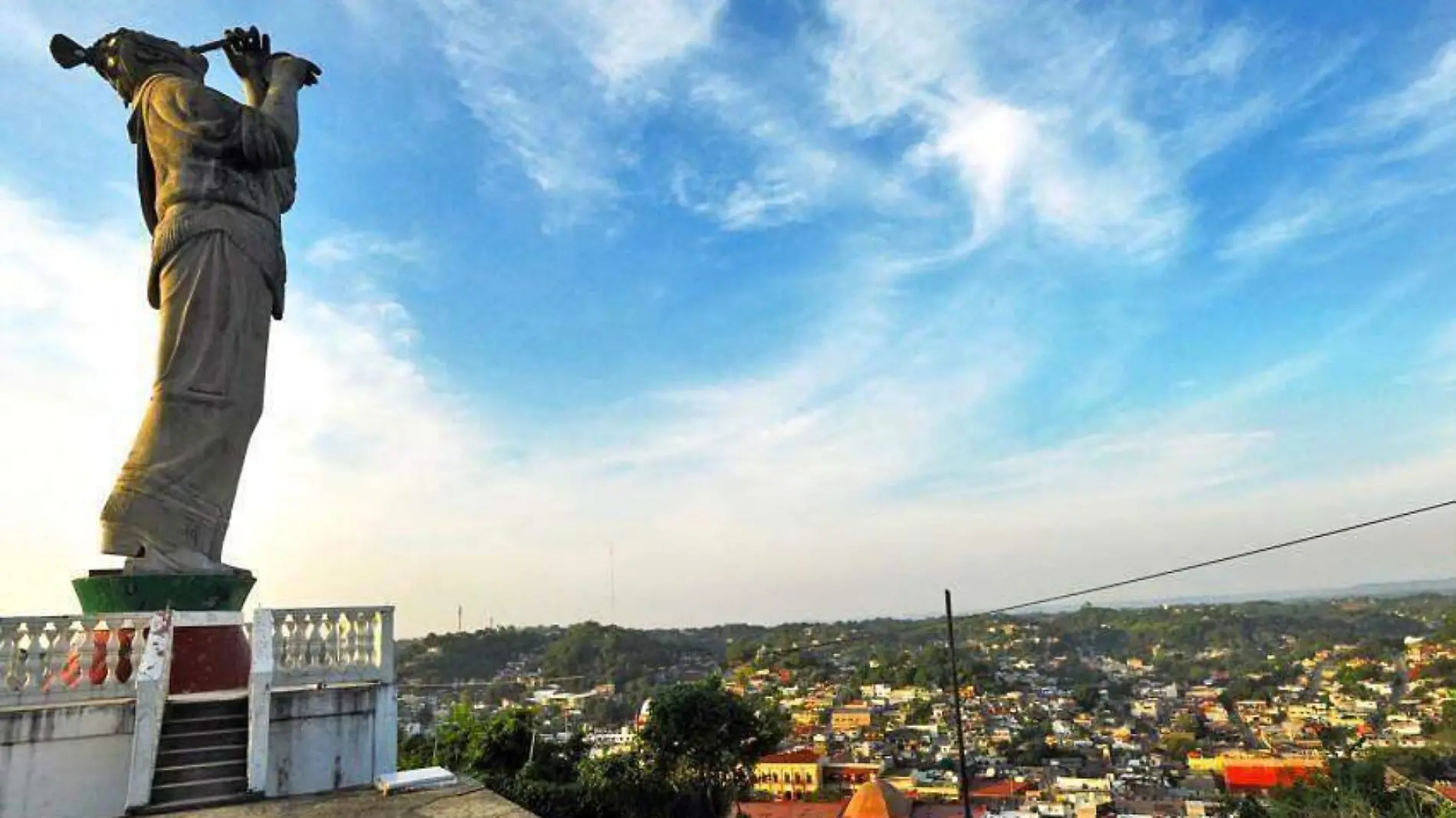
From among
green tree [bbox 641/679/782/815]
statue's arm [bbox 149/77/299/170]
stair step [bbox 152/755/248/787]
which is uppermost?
statue's arm [bbox 149/77/299/170]

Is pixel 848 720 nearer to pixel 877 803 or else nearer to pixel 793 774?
pixel 793 774

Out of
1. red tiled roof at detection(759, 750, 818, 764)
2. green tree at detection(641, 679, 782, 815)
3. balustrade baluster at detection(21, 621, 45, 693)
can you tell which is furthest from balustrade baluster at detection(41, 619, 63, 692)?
red tiled roof at detection(759, 750, 818, 764)

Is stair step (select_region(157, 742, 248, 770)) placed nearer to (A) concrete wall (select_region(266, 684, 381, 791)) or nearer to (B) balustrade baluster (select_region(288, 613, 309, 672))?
(A) concrete wall (select_region(266, 684, 381, 791))

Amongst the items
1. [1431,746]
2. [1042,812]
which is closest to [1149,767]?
[1431,746]

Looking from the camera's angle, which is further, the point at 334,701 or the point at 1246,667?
the point at 1246,667

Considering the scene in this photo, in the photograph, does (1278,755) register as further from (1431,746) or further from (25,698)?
(25,698)

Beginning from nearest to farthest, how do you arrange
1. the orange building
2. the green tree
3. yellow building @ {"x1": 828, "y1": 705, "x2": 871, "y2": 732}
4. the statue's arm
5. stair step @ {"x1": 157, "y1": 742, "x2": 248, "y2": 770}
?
stair step @ {"x1": 157, "y1": 742, "x2": 248, "y2": 770} < the statue's arm < the green tree < the orange building < yellow building @ {"x1": 828, "y1": 705, "x2": 871, "y2": 732}
